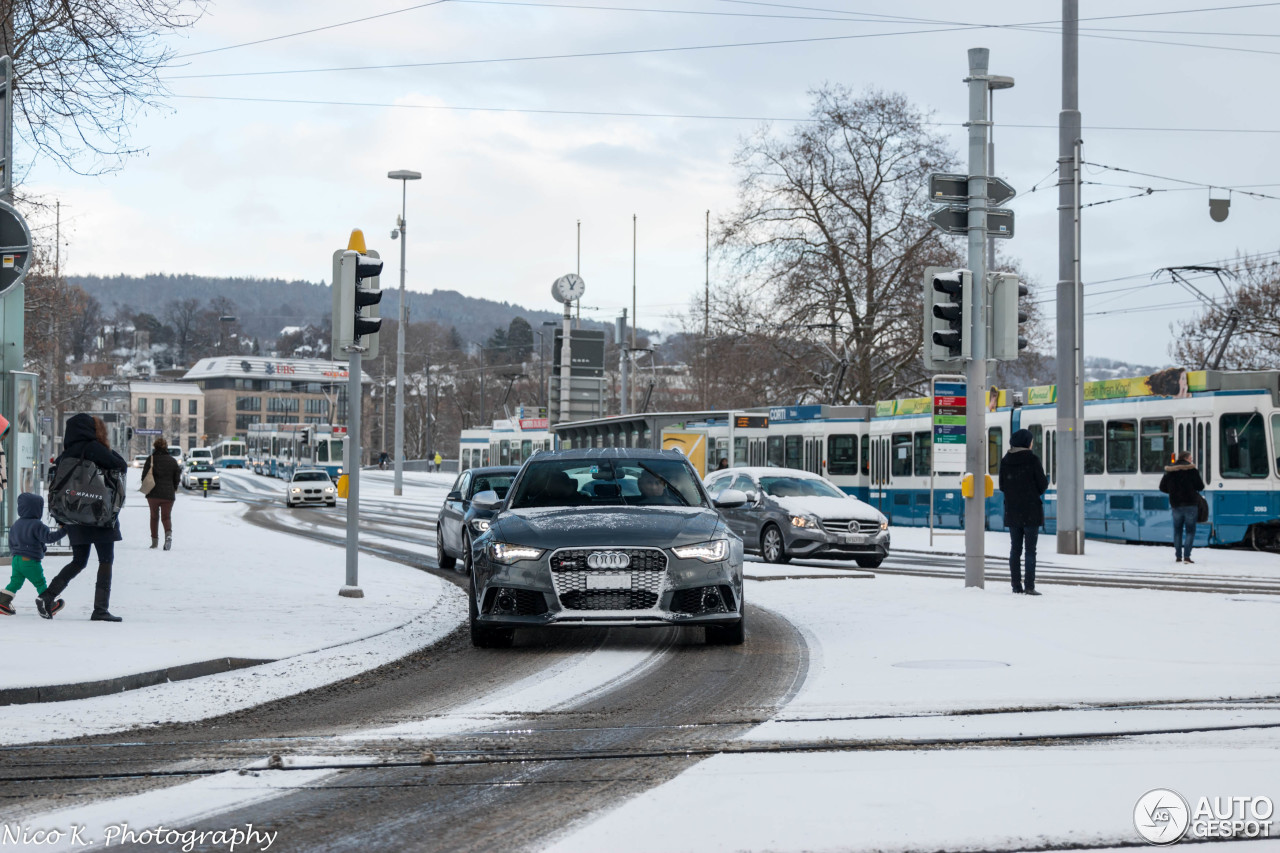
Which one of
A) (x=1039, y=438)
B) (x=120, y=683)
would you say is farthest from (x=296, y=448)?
(x=120, y=683)

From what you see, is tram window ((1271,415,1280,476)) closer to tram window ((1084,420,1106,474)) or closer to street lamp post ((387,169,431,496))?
tram window ((1084,420,1106,474))

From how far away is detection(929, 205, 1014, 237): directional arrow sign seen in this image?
54.1 ft

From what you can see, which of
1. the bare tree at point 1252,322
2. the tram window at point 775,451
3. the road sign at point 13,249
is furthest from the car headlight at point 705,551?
the bare tree at point 1252,322

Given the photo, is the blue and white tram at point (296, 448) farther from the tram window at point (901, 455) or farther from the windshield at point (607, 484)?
the windshield at point (607, 484)

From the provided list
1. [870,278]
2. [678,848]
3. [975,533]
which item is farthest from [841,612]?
[870,278]

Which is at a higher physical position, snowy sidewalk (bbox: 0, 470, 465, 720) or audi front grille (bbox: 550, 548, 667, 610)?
audi front grille (bbox: 550, 548, 667, 610)

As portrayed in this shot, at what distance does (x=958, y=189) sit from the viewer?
16594 mm

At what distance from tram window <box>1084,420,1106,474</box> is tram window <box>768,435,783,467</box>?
12.7m

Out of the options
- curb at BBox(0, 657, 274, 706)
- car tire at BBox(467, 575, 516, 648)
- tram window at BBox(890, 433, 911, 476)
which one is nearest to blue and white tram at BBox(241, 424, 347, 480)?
tram window at BBox(890, 433, 911, 476)

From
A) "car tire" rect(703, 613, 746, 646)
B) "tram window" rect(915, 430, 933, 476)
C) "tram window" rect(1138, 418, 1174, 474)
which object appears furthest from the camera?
"tram window" rect(915, 430, 933, 476)

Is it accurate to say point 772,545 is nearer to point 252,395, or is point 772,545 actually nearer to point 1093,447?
point 1093,447

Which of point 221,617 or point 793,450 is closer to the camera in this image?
point 221,617

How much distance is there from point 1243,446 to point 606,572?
19.4 m

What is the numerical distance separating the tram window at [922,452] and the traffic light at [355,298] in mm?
23858
